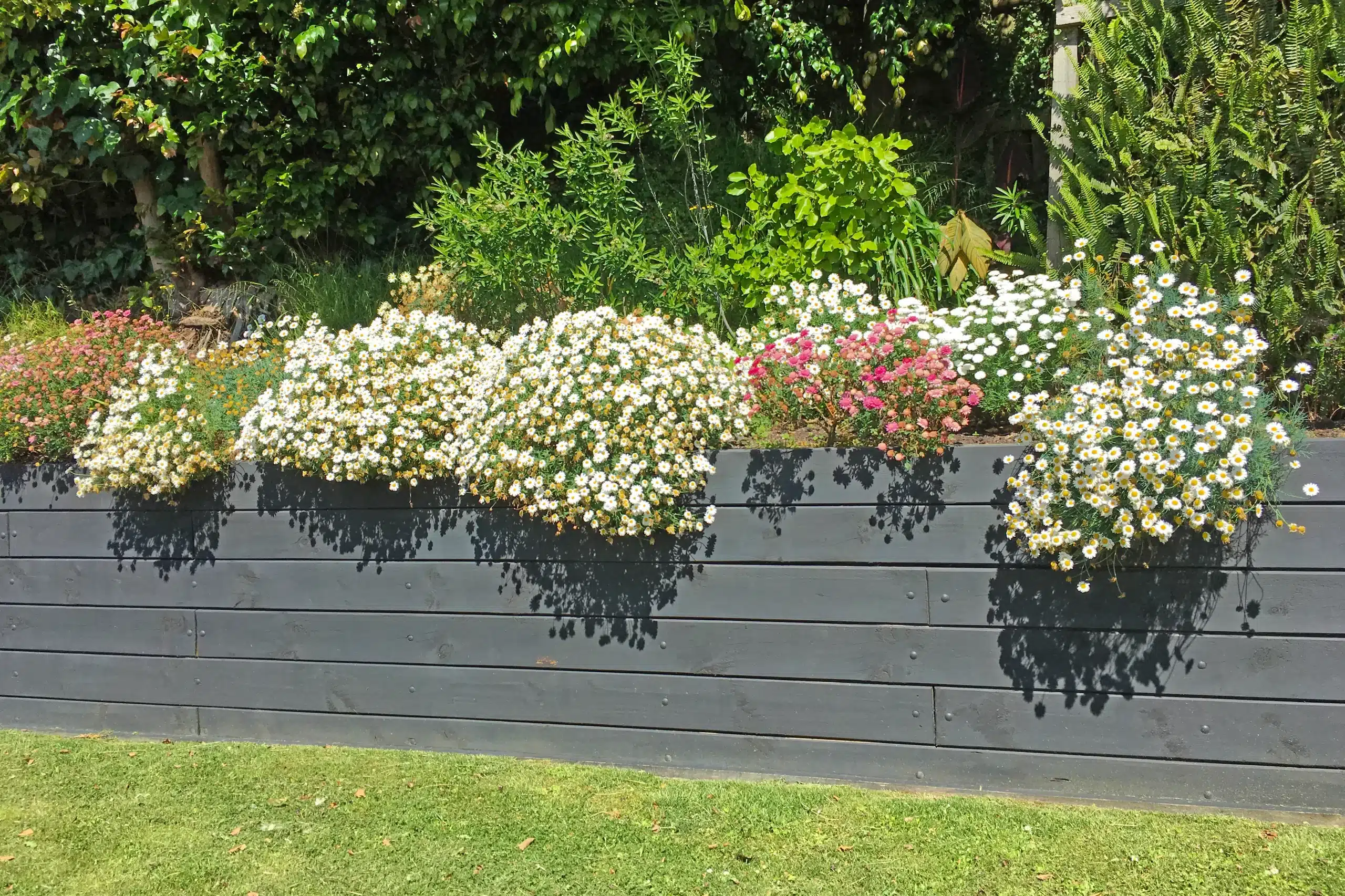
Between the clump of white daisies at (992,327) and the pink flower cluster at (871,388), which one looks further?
the clump of white daisies at (992,327)

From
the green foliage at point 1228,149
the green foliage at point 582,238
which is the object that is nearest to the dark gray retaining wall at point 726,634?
the green foliage at point 1228,149

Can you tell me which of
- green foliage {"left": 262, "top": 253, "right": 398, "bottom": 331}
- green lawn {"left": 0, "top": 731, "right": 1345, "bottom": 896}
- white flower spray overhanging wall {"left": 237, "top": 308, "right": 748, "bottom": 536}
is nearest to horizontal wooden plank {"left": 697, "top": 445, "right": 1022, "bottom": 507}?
white flower spray overhanging wall {"left": 237, "top": 308, "right": 748, "bottom": 536}

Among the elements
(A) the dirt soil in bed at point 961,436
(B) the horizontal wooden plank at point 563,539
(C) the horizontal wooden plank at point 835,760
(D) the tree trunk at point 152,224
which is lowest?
(C) the horizontal wooden plank at point 835,760

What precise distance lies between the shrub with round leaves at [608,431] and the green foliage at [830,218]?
0.76m

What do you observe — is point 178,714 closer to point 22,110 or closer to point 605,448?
point 605,448

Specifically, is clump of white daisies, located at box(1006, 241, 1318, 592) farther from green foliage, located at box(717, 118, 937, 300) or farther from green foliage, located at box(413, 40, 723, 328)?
green foliage, located at box(413, 40, 723, 328)

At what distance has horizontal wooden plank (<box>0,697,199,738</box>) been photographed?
415cm

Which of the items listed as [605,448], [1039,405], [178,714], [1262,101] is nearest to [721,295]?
[605,448]

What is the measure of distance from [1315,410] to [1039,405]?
0.88 meters

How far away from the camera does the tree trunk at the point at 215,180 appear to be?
18.9 ft

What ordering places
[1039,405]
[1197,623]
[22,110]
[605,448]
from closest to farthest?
[1197,623] → [1039,405] → [605,448] → [22,110]

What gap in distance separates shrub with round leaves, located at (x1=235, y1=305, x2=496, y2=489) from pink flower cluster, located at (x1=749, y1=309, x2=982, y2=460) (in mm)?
1080

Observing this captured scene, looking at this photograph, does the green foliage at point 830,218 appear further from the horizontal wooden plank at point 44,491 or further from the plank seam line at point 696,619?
the horizontal wooden plank at point 44,491

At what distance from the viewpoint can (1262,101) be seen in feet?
10.1
